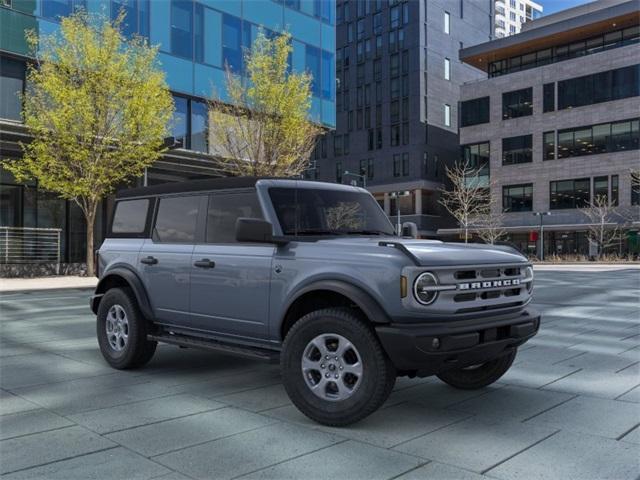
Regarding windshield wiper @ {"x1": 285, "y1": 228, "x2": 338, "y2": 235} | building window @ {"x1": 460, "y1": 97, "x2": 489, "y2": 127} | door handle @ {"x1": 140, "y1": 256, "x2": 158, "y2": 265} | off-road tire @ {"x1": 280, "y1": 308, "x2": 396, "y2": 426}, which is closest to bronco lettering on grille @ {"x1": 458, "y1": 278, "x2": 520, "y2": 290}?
off-road tire @ {"x1": 280, "y1": 308, "x2": 396, "y2": 426}

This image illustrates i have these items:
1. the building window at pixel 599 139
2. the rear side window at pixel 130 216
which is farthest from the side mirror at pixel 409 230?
the building window at pixel 599 139

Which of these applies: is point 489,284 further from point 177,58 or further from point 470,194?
point 470,194

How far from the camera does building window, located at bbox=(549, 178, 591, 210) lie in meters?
57.0

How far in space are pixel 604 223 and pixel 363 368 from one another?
54.5 m

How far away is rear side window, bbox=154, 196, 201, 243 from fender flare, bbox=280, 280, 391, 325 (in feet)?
Answer: 6.10

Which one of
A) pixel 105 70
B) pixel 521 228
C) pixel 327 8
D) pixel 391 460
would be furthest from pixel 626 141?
pixel 391 460

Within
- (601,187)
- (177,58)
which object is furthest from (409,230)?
(601,187)

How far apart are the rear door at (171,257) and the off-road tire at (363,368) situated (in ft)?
5.20

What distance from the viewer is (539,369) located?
6809 mm

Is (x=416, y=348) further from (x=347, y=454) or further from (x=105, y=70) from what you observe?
(x=105, y=70)

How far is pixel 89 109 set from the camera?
866 inches

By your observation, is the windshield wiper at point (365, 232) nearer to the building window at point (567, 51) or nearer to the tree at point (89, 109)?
the tree at point (89, 109)

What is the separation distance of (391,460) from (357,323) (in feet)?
3.34

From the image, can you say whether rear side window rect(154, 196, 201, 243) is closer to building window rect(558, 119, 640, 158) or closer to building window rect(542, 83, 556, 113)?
building window rect(558, 119, 640, 158)
